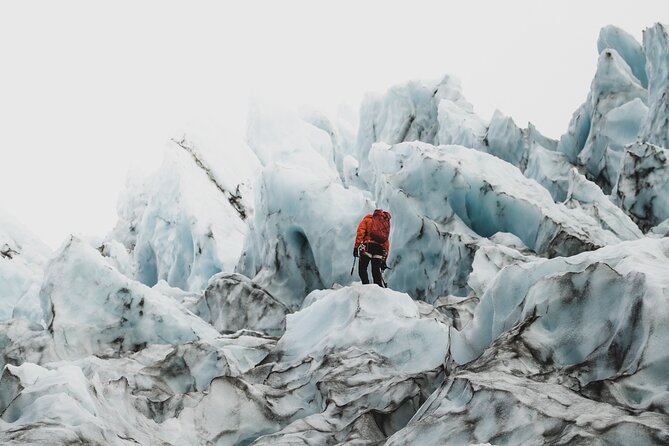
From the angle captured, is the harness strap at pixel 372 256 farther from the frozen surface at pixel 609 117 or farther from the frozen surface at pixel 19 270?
the frozen surface at pixel 609 117

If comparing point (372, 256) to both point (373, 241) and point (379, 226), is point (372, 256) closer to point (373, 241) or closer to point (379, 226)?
point (373, 241)

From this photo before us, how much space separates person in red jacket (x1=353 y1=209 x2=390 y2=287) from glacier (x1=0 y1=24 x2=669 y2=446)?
98 centimetres

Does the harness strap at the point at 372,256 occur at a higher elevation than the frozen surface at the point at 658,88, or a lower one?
lower

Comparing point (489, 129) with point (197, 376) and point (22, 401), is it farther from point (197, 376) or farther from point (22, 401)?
point (22, 401)

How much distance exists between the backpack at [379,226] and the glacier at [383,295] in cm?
111

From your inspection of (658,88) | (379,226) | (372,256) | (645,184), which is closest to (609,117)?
(658,88)

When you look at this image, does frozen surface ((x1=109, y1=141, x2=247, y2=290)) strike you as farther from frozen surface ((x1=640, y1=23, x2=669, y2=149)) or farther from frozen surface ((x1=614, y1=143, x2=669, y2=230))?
frozen surface ((x1=640, y1=23, x2=669, y2=149))

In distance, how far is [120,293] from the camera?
9.49m

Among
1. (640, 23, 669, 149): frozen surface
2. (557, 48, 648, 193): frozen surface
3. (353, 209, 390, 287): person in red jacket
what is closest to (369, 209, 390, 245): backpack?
(353, 209, 390, 287): person in red jacket

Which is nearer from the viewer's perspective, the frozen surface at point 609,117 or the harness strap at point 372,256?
the harness strap at point 372,256

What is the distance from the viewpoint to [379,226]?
28.5ft

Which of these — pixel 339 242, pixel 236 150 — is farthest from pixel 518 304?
pixel 236 150

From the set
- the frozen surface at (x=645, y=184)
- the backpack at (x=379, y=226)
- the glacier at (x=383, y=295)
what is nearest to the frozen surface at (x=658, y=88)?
the glacier at (x=383, y=295)

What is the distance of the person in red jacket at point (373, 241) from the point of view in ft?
28.5
